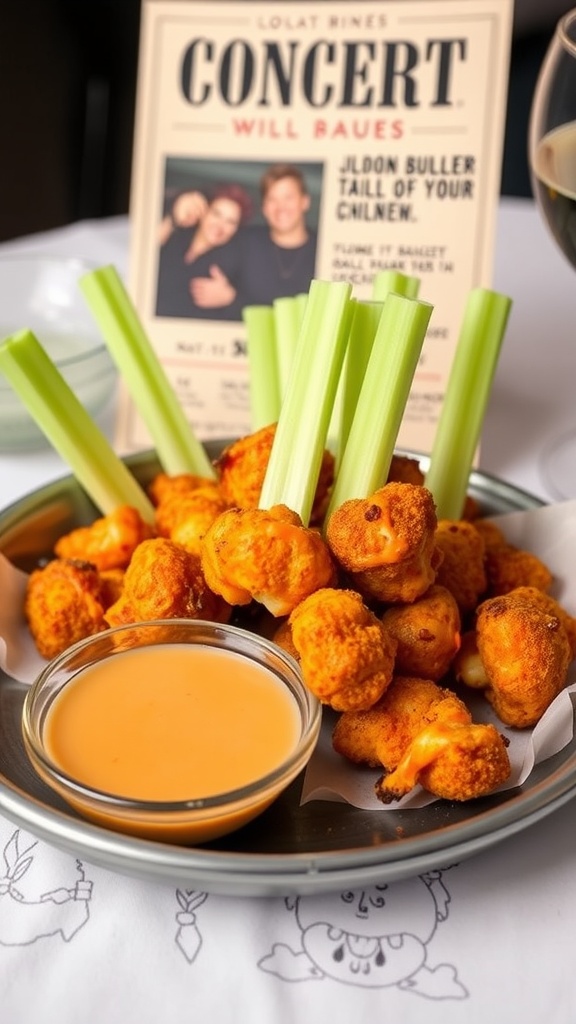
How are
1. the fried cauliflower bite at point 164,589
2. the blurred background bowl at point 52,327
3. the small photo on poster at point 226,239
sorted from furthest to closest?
the small photo on poster at point 226,239 → the blurred background bowl at point 52,327 → the fried cauliflower bite at point 164,589

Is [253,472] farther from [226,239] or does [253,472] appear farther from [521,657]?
[226,239]

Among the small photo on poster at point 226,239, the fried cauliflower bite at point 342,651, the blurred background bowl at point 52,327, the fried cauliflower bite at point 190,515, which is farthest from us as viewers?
the small photo on poster at point 226,239

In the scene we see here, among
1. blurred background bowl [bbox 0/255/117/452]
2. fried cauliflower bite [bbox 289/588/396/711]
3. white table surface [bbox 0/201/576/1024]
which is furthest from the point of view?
blurred background bowl [bbox 0/255/117/452]

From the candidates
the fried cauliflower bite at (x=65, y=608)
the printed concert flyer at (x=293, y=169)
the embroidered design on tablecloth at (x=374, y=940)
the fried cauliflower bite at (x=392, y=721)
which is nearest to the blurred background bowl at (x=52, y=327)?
the printed concert flyer at (x=293, y=169)

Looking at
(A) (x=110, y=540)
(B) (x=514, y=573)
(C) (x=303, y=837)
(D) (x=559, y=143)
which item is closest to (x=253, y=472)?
(A) (x=110, y=540)

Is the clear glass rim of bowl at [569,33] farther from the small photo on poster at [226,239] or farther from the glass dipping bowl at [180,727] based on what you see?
the glass dipping bowl at [180,727]

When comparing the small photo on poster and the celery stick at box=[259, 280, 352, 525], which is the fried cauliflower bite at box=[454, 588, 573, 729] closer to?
the celery stick at box=[259, 280, 352, 525]

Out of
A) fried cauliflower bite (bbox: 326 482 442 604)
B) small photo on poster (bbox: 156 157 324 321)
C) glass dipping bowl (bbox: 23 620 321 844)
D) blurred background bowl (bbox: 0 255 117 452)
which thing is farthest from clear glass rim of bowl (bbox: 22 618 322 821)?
small photo on poster (bbox: 156 157 324 321)
